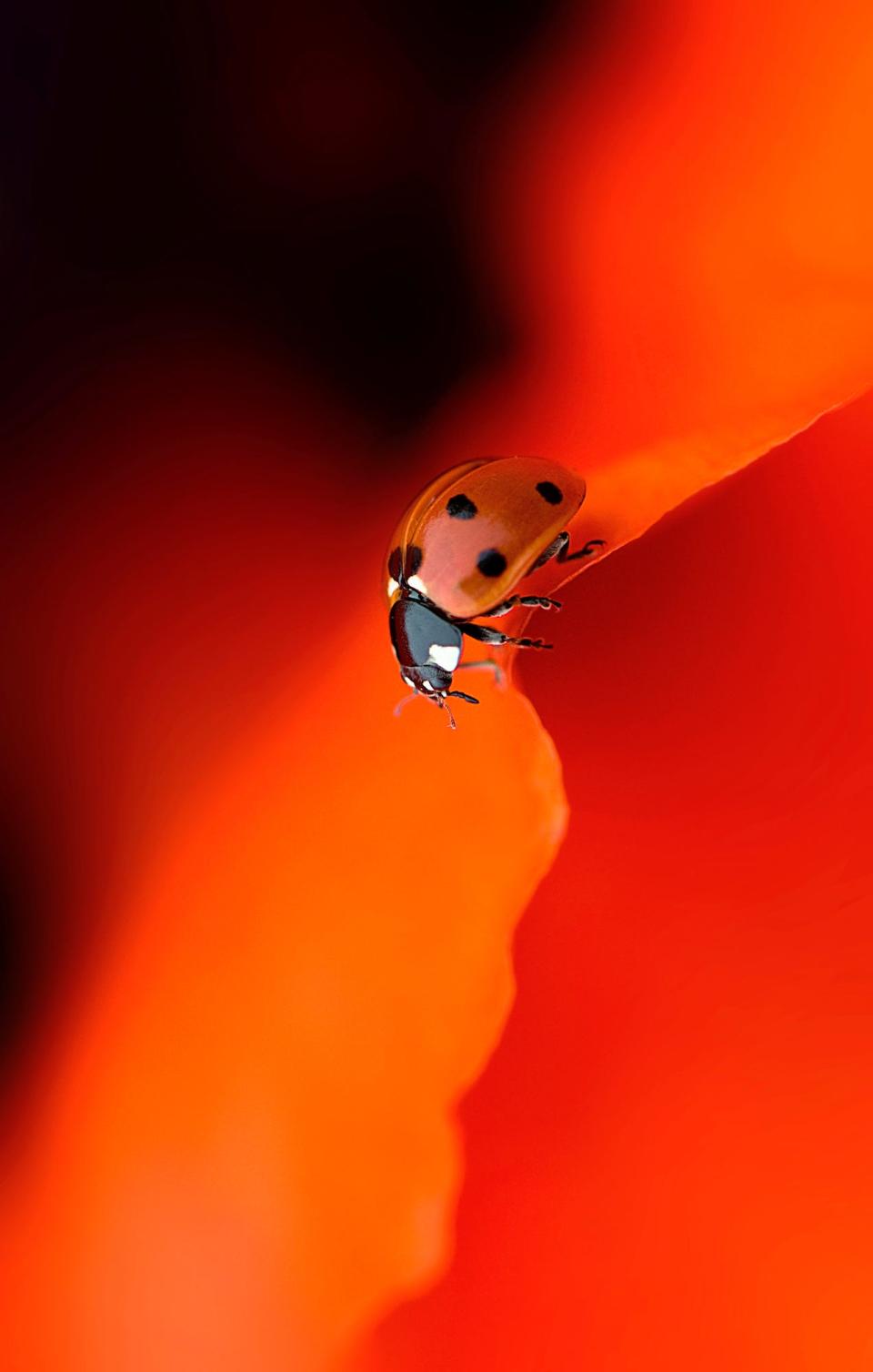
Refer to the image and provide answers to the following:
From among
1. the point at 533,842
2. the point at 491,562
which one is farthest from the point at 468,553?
the point at 533,842

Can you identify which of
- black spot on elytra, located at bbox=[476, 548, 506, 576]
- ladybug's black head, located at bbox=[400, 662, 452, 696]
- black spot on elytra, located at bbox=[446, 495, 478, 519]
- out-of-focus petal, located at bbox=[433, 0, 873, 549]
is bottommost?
ladybug's black head, located at bbox=[400, 662, 452, 696]

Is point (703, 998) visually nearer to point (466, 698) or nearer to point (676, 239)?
point (466, 698)

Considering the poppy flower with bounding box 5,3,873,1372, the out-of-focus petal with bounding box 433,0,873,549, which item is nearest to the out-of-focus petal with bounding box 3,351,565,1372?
the poppy flower with bounding box 5,3,873,1372

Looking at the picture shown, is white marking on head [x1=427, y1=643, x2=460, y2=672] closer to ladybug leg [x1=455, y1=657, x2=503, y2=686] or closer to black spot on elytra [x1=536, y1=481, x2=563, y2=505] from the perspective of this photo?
ladybug leg [x1=455, y1=657, x2=503, y2=686]

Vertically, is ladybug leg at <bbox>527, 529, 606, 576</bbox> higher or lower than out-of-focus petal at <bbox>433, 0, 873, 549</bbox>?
lower

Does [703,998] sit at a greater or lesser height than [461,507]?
lesser
